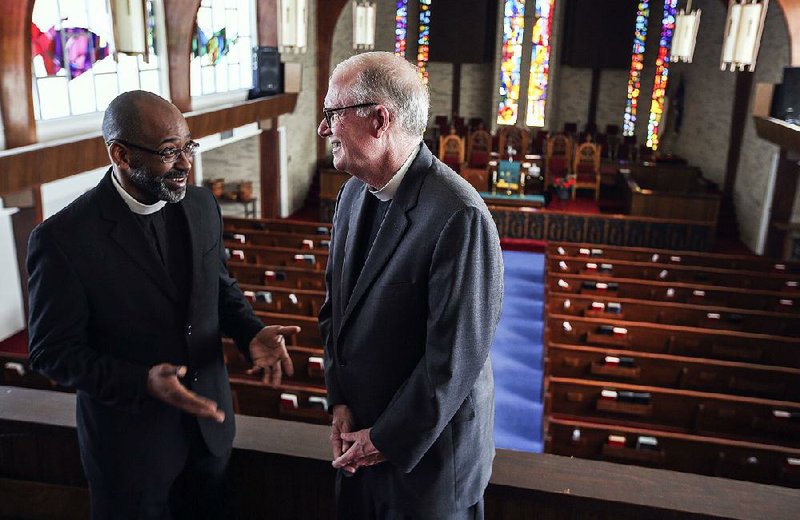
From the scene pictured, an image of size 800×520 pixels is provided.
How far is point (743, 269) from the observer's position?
27.9ft

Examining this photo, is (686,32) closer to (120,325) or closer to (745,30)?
(745,30)

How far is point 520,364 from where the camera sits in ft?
22.9

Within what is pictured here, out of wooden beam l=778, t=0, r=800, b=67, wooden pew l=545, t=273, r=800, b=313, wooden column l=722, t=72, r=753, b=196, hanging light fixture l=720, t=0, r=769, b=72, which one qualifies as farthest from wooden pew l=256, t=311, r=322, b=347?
wooden column l=722, t=72, r=753, b=196

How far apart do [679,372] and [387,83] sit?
447 cm

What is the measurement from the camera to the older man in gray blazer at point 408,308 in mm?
1452

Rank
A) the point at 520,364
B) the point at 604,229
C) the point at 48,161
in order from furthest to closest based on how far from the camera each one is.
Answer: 1. the point at 604,229
2. the point at 520,364
3. the point at 48,161

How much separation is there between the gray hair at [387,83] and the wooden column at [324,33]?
13.3 metres

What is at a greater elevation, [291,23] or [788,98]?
[291,23]

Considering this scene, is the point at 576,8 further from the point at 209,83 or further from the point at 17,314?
the point at 17,314

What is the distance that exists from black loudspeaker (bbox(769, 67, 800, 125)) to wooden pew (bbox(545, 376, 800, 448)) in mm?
6758

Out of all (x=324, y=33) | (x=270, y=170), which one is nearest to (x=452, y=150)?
(x=324, y=33)

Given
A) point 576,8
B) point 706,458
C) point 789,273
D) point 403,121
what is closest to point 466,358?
point 403,121

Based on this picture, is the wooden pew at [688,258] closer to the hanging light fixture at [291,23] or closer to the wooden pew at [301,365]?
the hanging light fixture at [291,23]

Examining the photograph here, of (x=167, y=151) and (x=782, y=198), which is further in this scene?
(x=782, y=198)
